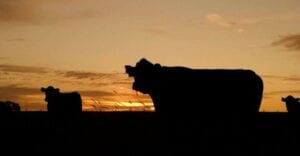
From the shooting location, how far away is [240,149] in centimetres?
1188

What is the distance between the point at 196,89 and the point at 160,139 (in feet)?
10.8

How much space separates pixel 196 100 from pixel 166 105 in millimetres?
961

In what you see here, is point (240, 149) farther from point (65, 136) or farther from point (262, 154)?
point (65, 136)

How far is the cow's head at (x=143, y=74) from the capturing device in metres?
16.7

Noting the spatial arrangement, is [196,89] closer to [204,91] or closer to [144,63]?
[204,91]

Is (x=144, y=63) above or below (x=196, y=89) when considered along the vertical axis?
above

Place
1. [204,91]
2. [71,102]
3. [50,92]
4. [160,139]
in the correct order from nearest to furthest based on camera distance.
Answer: [160,139], [204,91], [71,102], [50,92]

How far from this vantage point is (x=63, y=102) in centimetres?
2784

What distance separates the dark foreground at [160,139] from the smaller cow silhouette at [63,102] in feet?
34.3

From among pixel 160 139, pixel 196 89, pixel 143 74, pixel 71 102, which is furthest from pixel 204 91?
pixel 71 102

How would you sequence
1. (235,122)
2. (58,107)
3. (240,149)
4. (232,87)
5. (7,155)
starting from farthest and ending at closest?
(58,107)
(232,87)
(235,122)
(240,149)
(7,155)

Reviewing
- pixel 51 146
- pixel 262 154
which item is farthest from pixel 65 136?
pixel 262 154

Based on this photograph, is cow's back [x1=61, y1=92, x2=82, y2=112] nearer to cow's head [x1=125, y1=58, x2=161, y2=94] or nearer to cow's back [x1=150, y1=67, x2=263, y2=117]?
cow's head [x1=125, y1=58, x2=161, y2=94]

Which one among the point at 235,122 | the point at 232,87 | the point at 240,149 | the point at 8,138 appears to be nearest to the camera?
the point at 240,149
